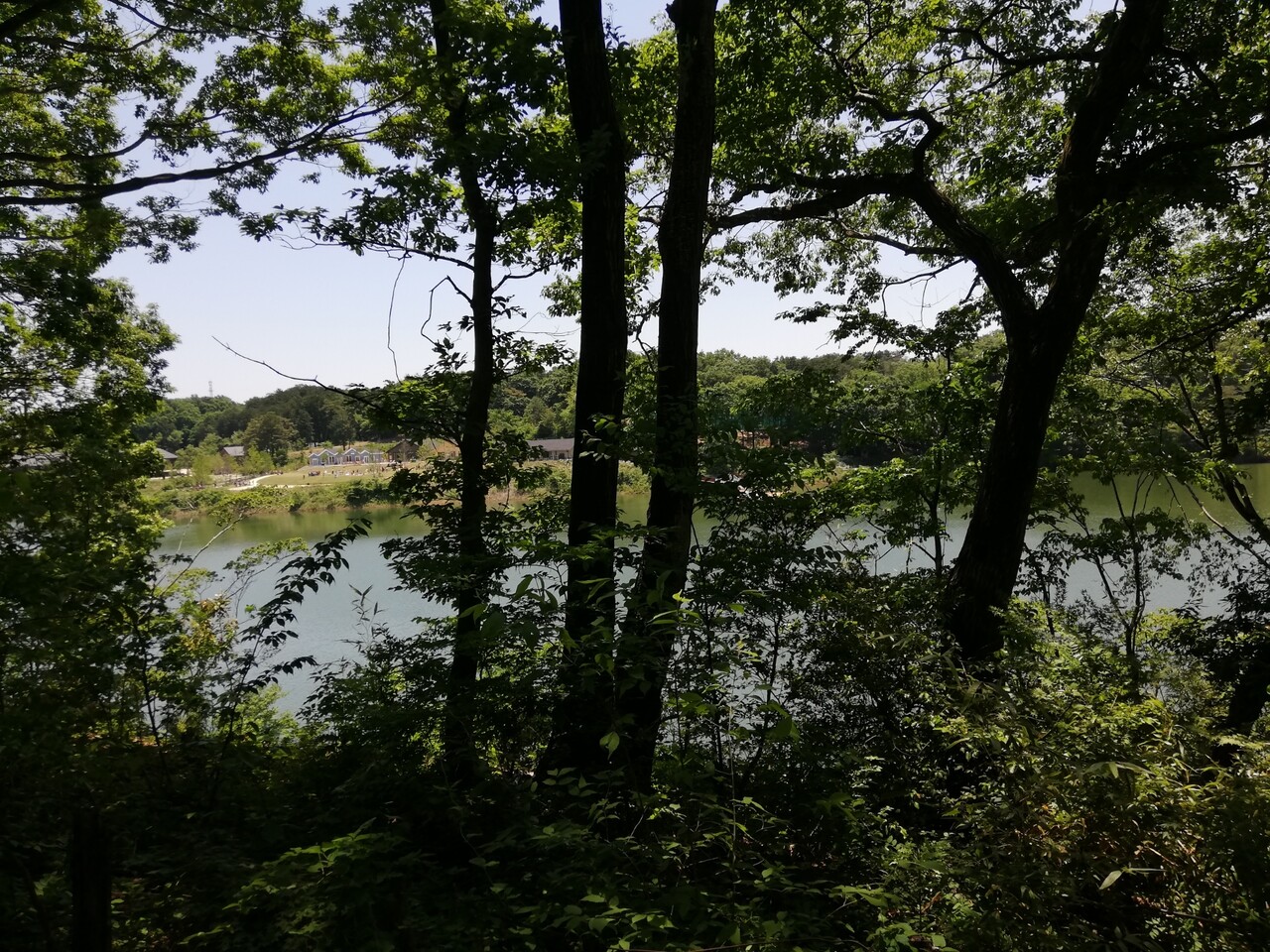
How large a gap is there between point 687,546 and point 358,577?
1312 cm

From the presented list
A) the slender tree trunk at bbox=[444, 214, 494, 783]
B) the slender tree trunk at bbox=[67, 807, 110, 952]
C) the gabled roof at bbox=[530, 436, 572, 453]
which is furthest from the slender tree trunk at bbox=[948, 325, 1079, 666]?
the slender tree trunk at bbox=[67, 807, 110, 952]

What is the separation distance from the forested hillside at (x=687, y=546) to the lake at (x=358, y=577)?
1228 millimetres

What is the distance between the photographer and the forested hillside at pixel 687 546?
2318mm

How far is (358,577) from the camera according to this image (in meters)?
15.2

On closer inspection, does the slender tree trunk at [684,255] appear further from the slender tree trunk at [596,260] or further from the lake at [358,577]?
the lake at [358,577]

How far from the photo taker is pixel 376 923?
6.75 feet

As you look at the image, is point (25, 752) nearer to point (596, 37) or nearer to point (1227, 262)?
point (596, 37)

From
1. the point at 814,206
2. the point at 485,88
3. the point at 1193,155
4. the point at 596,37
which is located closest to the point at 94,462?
the point at 485,88


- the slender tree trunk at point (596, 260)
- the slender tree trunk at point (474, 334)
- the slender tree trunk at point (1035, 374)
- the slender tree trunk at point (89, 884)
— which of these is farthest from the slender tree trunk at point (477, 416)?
the slender tree trunk at point (1035, 374)

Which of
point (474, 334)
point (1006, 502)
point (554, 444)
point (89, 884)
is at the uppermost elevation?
point (554, 444)

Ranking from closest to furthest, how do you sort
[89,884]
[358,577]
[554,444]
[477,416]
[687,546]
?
[89,884] → [687,546] → [477,416] → [358,577] → [554,444]

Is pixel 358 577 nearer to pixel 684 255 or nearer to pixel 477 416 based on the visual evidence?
pixel 477 416

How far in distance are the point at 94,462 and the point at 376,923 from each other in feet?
18.3

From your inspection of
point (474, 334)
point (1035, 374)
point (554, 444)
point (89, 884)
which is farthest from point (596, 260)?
point (554, 444)
